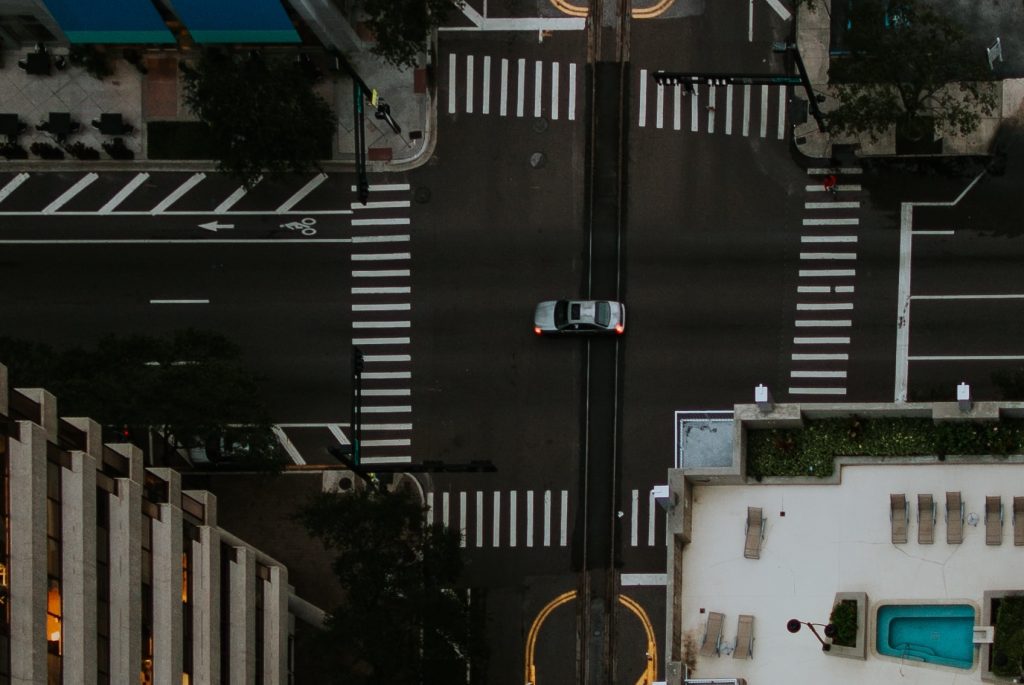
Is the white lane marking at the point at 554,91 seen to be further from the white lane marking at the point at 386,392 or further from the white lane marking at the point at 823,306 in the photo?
the white lane marking at the point at 386,392

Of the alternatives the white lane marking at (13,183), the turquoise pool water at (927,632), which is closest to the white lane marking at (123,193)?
the white lane marking at (13,183)

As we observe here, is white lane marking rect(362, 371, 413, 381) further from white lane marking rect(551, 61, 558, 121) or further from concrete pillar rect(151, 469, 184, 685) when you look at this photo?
concrete pillar rect(151, 469, 184, 685)

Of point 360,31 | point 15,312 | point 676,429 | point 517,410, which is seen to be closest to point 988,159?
point 676,429

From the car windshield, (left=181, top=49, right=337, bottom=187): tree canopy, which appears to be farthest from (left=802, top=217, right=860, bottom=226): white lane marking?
(left=181, top=49, right=337, bottom=187): tree canopy

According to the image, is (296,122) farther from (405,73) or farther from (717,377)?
(717,377)

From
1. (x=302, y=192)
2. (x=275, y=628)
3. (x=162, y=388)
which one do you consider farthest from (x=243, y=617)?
(x=302, y=192)

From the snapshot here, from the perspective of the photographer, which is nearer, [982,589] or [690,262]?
Result: [982,589]

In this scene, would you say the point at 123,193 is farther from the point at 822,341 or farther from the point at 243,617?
the point at 822,341
